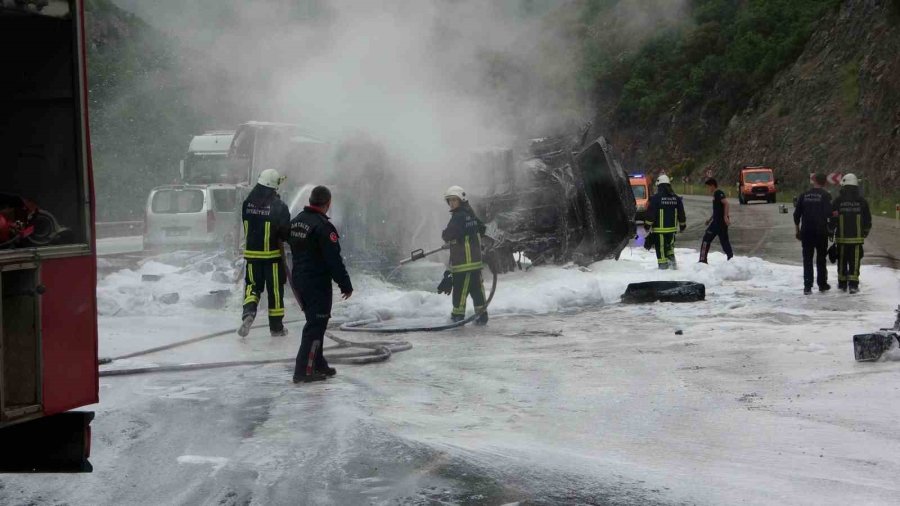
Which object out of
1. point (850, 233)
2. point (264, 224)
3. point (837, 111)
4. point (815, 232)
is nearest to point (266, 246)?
point (264, 224)

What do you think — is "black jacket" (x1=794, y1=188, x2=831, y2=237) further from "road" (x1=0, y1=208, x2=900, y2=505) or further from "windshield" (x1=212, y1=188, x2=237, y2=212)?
"windshield" (x1=212, y1=188, x2=237, y2=212)

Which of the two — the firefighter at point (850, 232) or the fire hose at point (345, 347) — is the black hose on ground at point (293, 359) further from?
the firefighter at point (850, 232)

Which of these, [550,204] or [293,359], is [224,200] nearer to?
[550,204]

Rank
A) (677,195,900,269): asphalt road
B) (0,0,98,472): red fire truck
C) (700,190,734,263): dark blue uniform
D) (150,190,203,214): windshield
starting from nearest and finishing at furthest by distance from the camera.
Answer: (0,0,98,472): red fire truck
(700,190,734,263): dark blue uniform
(677,195,900,269): asphalt road
(150,190,203,214): windshield

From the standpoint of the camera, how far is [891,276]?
593 inches

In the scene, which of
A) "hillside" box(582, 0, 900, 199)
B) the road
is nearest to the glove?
the road

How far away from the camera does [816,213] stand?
13969 millimetres

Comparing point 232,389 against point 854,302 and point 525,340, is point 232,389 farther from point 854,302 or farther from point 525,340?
point 854,302

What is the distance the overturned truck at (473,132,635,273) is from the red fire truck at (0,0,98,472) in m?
10.9

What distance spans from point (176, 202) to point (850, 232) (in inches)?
538

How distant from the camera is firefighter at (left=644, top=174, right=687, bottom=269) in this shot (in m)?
17.1

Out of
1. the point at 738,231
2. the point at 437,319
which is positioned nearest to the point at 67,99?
the point at 437,319

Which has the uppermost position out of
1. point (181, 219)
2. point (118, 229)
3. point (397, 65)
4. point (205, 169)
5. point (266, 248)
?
point (397, 65)

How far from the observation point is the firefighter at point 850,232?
1373 centimetres
